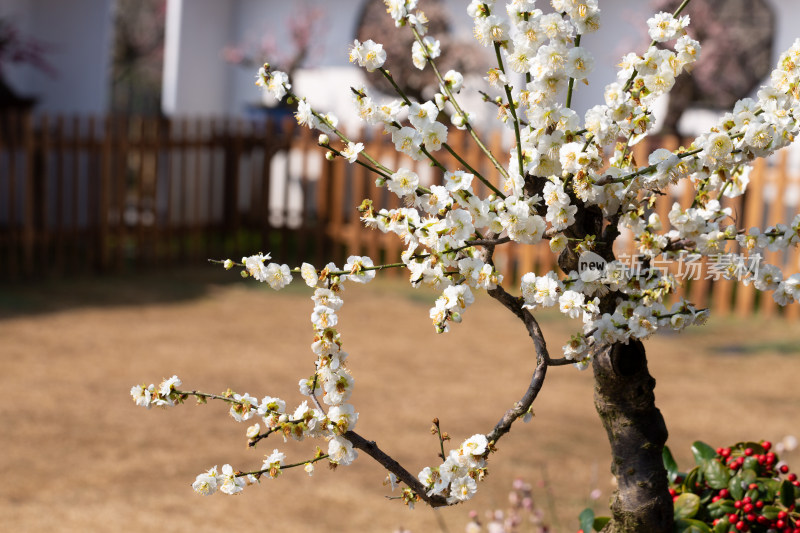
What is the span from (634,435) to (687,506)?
1.18 feet

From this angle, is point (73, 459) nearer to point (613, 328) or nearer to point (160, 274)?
point (613, 328)

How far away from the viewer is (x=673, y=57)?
1.90 metres

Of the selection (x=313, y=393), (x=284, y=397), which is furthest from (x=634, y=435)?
(x=284, y=397)

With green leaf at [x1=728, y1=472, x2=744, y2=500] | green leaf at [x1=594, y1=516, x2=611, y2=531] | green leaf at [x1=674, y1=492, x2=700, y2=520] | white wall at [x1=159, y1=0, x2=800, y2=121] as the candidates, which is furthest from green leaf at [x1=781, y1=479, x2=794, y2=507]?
white wall at [x1=159, y1=0, x2=800, y2=121]

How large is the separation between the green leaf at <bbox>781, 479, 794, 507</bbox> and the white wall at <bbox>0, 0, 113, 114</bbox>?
11.3 metres

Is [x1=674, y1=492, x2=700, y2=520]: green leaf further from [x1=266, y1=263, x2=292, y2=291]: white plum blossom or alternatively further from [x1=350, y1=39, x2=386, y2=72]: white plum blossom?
[x1=350, y1=39, x2=386, y2=72]: white plum blossom

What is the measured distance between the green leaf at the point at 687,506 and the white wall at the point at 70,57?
11.2 m

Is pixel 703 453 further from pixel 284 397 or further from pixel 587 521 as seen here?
pixel 284 397

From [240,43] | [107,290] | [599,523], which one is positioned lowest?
[107,290]

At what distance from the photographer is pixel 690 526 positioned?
2.49 meters

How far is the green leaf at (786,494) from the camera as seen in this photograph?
2580mm

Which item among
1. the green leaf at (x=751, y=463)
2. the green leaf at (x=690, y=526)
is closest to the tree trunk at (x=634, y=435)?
the green leaf at (x=690, y=526)

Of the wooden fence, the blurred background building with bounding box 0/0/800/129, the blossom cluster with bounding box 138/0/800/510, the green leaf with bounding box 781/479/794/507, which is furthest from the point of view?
the blurred background building with bounding box 0/0/800/129

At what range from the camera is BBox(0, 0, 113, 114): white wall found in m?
12.5
